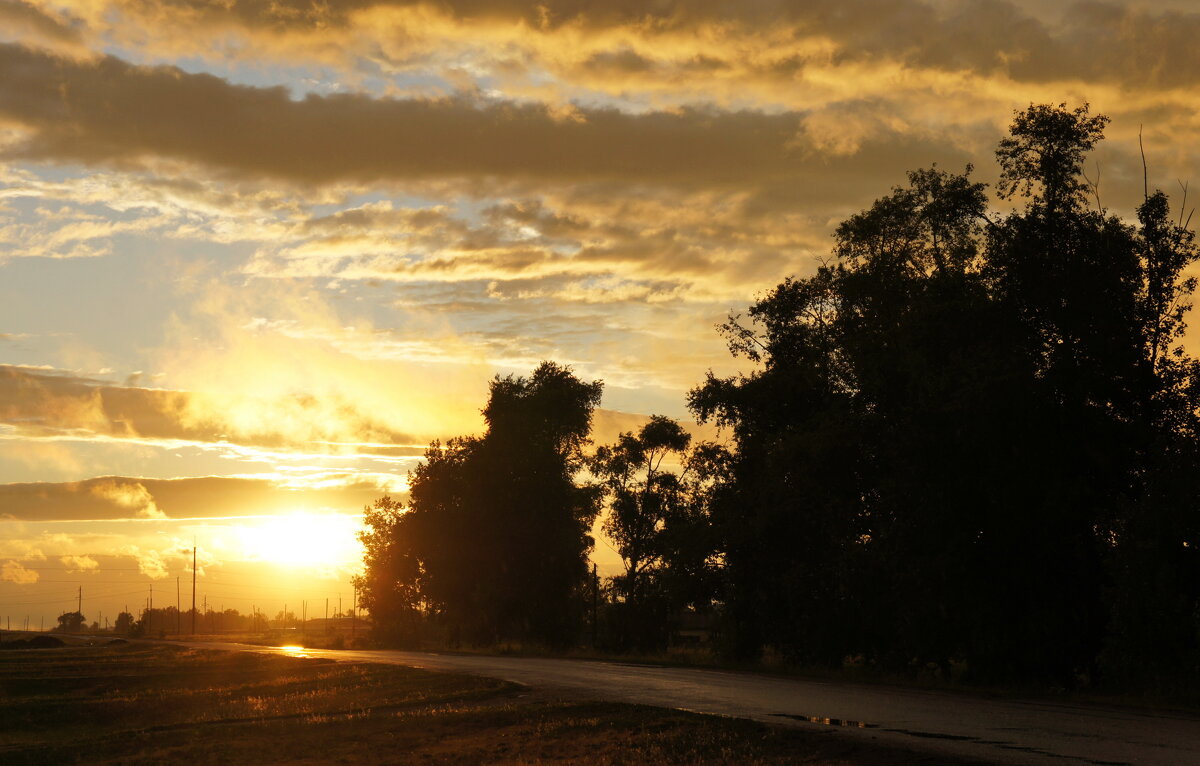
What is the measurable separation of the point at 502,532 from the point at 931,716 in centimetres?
4854

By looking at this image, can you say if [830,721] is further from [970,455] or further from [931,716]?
[970,455]

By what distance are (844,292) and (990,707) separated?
72.0 feet

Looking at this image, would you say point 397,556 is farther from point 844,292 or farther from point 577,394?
point 844,292

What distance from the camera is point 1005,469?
28.1 meters

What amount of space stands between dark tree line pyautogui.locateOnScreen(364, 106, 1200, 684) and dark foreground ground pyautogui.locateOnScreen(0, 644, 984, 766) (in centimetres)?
1175

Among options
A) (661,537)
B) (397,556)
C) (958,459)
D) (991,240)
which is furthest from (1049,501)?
(397,556)

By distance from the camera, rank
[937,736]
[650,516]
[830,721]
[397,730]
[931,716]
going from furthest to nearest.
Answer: [650,516] < [397,730] < [931,716] < [830,721] < [937,736]

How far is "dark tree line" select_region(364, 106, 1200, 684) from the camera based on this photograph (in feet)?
90.1

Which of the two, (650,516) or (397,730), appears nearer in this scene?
(397,730)

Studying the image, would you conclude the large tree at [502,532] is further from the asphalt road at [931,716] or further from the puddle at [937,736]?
the puddle at [937,736]

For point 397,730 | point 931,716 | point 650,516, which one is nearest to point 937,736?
point 931,716

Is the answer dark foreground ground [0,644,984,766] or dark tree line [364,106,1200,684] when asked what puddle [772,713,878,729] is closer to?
dark foreground ground [0,644,984,766]

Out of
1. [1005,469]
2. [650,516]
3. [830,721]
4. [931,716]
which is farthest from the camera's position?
[650,516]

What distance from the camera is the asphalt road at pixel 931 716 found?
508 inches
